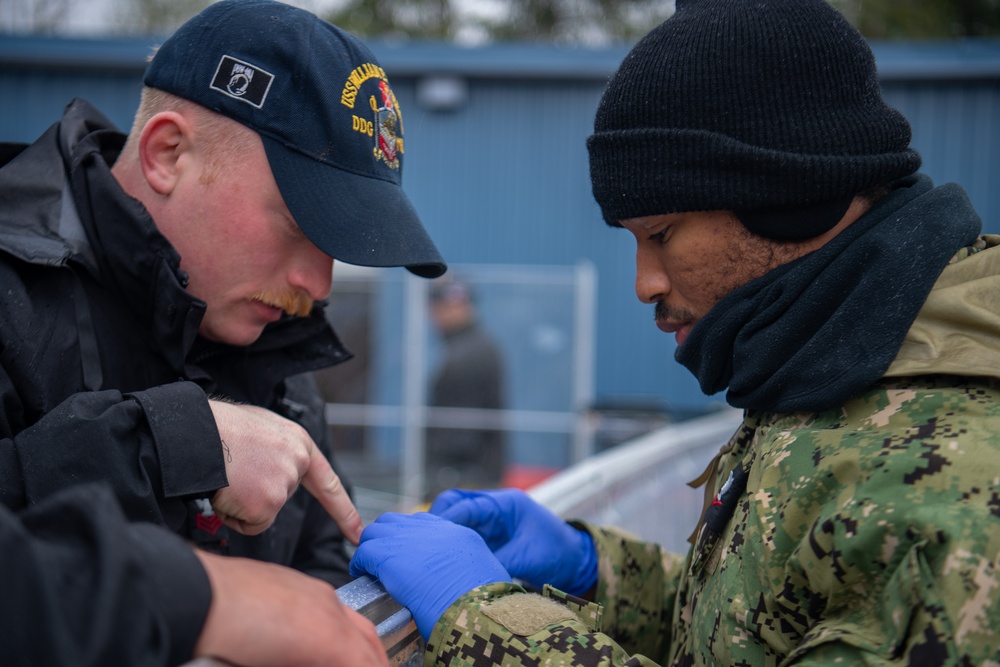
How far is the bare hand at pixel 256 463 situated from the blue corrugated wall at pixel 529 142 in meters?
8.40

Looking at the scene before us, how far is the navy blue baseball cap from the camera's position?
1.80m

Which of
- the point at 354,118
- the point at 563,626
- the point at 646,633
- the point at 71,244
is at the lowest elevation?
the point at 646,633

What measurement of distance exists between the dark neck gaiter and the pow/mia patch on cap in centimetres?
104

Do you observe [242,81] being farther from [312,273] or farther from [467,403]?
[467,403]

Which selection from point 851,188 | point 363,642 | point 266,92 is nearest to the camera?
point 363,642

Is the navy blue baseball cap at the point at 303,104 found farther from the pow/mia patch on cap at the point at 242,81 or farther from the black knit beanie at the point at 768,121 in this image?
the black knit beanie at the point at 768,121

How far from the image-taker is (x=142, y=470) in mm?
1383

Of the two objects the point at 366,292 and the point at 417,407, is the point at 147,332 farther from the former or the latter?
the point at 366,292

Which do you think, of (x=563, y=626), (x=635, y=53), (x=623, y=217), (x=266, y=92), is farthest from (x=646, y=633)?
(x=266, y=92)

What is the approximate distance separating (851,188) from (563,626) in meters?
0.93

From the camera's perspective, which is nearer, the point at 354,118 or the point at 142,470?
the point at 142,470

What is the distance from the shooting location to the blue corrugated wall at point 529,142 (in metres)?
9.75

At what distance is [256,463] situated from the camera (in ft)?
4.96

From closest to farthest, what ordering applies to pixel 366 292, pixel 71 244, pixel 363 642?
1. pixel 363 642
2. pixel 71 244
3. pixel 366 292
